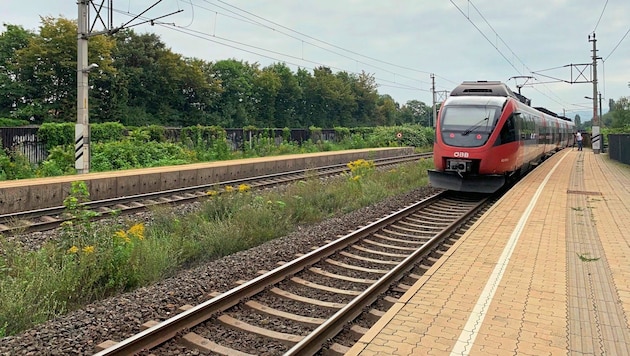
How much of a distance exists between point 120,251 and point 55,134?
17.4m

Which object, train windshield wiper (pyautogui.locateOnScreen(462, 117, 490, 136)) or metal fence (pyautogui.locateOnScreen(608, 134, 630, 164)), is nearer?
train windshield wiper (pyautogui.locateOnScreen(462, 117, 490, 136))

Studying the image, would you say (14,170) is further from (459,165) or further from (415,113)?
(415,113)

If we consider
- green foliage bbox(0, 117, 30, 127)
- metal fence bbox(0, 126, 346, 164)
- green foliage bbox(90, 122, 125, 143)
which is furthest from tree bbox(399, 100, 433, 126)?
green foliage bbox(90, 122, 125, 143)

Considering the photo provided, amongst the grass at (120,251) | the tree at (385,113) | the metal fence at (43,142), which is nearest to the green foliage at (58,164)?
the metal fence at (43,142)

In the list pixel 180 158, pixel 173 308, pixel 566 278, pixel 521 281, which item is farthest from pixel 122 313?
pixel 180 158

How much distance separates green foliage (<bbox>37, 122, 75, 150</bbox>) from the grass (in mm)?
13718

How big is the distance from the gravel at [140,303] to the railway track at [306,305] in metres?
0.24

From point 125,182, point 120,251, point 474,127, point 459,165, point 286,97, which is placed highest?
point 286,97

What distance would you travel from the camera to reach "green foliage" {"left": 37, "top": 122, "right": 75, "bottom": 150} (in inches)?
835

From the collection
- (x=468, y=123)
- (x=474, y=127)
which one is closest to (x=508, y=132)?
(x=474, y=127)

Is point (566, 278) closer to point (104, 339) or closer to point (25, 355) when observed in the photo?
point (104, 339)

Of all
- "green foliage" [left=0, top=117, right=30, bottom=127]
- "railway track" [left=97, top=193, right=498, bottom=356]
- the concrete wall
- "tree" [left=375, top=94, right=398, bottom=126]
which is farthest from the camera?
"tree" [left=375, top=94, right=398, bottom=126]

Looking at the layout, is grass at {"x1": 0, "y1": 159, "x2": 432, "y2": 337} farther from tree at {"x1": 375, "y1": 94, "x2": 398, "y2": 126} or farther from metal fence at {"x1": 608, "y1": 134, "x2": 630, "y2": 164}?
tree at {"x1": 375, "y1": 94, "x2": 398, "y2": 126}

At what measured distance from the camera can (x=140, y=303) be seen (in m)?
Result: 5.40
